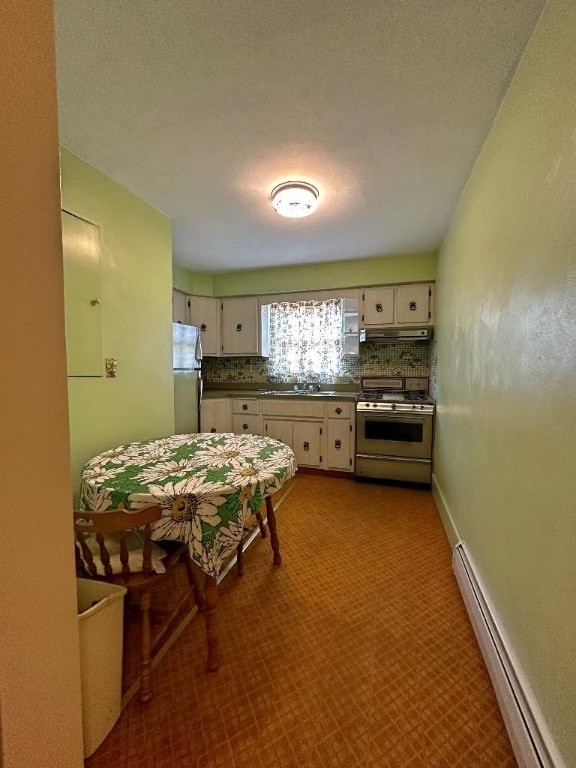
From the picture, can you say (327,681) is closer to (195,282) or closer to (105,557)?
(105,557)

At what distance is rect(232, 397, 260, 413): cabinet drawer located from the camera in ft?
12.4

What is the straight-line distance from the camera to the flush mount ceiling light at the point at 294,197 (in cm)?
199

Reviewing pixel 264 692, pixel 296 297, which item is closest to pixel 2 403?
pixel 264 692

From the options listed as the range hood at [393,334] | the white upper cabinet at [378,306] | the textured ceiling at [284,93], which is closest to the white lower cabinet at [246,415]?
the range hood at [393,334]

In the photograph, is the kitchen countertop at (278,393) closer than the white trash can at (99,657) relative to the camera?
No

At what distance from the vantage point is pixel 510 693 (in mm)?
1037

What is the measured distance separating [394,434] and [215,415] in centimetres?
206

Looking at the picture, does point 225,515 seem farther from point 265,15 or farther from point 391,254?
point 391,254

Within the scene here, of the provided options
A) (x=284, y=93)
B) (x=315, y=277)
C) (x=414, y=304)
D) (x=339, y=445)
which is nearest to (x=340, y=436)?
(x=339, y=445)

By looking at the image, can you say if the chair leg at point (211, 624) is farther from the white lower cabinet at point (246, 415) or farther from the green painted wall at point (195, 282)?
the green painted wall at point (195, 282)

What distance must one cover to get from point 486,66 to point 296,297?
270 centimetres

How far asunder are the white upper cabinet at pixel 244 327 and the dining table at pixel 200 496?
2594 millimetres

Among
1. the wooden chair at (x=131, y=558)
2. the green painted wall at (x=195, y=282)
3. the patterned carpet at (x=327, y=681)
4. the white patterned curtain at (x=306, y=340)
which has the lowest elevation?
the patterned carpet at (x=327, y=681)

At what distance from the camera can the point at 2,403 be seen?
23.4 inches
